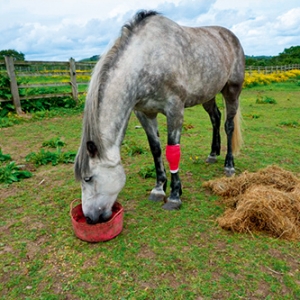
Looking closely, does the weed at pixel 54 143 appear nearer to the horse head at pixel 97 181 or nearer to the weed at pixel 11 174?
the weed at pixel 11 174

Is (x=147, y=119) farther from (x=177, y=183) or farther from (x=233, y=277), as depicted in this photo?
(x=233, y=277)

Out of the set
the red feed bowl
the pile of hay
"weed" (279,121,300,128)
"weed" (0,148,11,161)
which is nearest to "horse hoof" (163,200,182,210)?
the pile of hay

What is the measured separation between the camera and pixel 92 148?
254cm

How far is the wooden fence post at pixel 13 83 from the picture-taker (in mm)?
9008

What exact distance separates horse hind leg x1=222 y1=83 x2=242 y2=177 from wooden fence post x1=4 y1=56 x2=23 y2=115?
Answer: 7.03m

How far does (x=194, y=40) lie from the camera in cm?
352

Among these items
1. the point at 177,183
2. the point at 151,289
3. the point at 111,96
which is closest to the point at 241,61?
the point at 177,183

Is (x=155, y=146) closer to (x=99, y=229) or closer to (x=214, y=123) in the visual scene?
(x=99, y=229)

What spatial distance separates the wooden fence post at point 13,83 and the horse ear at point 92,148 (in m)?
7.62

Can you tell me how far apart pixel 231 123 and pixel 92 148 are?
2.86 m

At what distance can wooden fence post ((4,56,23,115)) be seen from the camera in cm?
901

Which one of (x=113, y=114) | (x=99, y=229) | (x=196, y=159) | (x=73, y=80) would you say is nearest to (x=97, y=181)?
(x=99, y=229)

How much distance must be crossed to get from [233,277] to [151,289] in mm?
642

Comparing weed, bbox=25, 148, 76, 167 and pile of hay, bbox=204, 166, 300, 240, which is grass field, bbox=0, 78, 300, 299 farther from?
weed, bbox=25, 148, 76, 167
